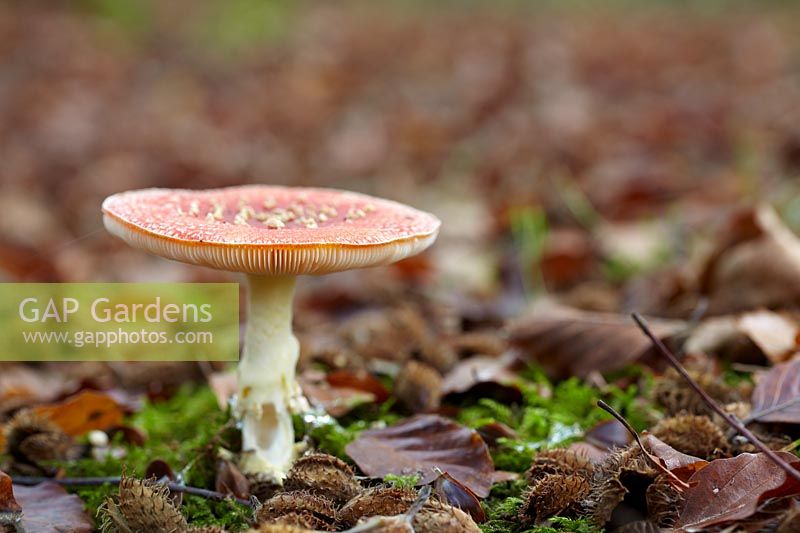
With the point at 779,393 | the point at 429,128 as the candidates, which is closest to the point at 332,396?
the point at 779,393

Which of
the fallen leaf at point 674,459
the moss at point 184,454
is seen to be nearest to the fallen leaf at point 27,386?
the moss at point 184,454

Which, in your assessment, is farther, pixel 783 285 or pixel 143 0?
pixel 143 0

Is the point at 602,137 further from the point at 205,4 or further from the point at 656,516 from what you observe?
the point at 205,4

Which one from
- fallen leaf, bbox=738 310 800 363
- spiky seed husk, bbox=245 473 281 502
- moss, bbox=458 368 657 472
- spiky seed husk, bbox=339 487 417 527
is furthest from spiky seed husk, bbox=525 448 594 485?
fallen leaf, bbox=738 310 800 363

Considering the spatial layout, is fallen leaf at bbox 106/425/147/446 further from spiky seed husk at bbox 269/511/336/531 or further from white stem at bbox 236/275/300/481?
spiky seed husk at bbox 269/511/336/531

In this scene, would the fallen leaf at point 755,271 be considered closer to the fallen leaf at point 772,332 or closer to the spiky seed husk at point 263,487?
Answer: the fallen leaf at point 772,332

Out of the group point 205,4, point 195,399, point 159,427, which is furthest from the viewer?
point 205,4

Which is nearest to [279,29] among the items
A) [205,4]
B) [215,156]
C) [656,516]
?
[205,4]
